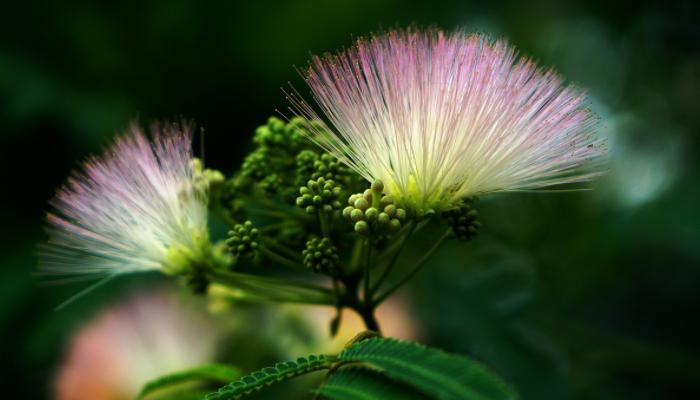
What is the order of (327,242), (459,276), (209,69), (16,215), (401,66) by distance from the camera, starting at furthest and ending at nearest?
(209,69) → (16,215) → (459,276) → (327,242) → (401,66)

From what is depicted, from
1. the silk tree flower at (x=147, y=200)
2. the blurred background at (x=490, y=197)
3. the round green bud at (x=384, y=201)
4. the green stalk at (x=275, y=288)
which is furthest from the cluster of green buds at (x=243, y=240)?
the blurred background at (x=490, y=197)

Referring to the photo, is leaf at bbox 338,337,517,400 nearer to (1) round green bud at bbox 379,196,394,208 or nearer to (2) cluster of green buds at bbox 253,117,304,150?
(1) round green bud at bbox 379,196,394,208

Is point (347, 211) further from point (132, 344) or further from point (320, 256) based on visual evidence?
point (132, 344)

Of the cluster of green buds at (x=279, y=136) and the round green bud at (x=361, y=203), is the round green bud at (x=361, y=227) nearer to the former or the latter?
the round green bud at (x=361, y=203)

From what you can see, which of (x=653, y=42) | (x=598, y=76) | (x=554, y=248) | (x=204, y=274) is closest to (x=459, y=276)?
(x=554, y=248)

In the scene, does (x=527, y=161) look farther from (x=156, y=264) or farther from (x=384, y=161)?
(x=156, y=264)

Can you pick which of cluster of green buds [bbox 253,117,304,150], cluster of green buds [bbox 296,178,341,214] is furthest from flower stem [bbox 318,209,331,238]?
cluster of green buds [bbox 253,117,304,150]
